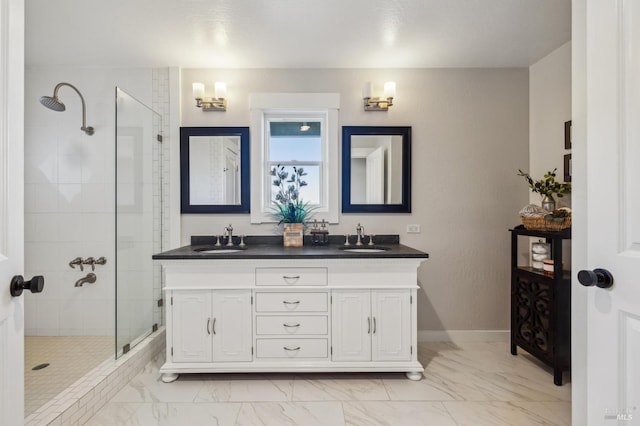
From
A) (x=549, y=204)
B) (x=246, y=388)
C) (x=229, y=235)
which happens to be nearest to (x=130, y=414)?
(x=246, y=388)

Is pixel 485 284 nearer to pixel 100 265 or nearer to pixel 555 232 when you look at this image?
pixel 555 232

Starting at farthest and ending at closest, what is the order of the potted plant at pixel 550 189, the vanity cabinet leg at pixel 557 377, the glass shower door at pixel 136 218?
the potted plant at pixel 550 189, the glass shower door at pixel 136 218, the vanity cabinet leg at pixel 557 377

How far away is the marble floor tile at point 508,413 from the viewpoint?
1738 millimetres

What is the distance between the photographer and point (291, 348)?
2137 mm

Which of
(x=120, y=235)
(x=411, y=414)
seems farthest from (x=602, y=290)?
(x=120, y=235)

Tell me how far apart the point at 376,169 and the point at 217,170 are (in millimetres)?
1401

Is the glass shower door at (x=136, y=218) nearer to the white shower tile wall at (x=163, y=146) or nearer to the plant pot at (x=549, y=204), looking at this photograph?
the white shower tile wall at (x=163, y=146)

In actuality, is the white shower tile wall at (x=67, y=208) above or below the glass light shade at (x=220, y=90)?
below

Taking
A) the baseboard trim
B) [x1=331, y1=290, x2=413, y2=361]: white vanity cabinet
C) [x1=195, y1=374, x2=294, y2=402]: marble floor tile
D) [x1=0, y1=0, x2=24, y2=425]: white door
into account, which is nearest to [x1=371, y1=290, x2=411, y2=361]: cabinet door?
[x1=331, y1=290, x2=413, y2=361]: white vanity cabinet

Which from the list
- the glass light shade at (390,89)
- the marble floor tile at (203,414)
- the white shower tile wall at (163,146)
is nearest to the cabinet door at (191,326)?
the marble floor tile at (203,414)

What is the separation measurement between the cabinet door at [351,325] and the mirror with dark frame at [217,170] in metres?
1.21

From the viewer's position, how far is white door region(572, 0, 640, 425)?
0.86m

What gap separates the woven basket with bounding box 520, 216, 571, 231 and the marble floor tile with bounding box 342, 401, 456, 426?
1.39 metres

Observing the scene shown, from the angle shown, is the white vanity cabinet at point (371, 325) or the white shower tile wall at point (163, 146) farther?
the white shower tile wall at point (163, 146)
